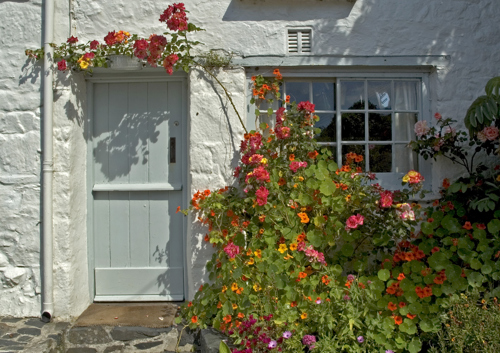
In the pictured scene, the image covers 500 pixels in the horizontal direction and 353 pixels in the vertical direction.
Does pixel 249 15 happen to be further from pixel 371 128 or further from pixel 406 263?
pixel 406 263

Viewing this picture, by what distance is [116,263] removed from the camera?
3.72 metres

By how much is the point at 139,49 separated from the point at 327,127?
1725 mm

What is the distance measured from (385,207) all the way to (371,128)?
0.86 m

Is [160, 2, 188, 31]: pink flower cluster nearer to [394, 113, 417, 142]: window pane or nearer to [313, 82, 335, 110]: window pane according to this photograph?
[313, 82, 335, 110]: window pane

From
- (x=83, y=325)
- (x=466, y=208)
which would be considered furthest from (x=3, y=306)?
(x=466, y=208)

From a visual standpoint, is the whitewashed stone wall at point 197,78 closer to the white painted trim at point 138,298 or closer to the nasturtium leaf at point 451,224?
the white painted trim at point 138,298

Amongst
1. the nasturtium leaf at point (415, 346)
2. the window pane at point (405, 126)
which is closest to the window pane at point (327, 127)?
the window pane at point (405, 126)

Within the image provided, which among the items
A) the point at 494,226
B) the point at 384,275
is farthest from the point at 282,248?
the point at 494,226

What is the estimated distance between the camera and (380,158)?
12.0ft

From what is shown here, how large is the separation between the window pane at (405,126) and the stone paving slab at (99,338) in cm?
244

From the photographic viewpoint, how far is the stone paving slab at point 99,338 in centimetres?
308

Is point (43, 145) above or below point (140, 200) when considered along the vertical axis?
above

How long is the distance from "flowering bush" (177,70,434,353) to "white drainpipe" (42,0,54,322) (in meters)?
1.16

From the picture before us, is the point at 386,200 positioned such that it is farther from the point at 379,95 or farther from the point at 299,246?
the point at 379,95
